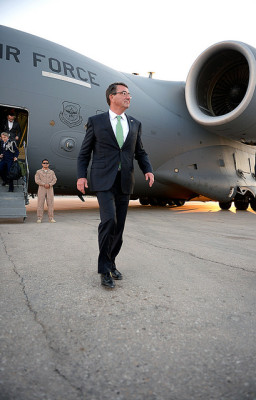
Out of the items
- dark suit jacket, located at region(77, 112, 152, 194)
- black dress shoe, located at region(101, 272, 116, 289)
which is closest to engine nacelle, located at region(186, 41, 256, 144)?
dark suit jacket, located at region(77, 112, 152, 194)

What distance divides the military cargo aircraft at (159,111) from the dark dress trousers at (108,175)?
4.67m

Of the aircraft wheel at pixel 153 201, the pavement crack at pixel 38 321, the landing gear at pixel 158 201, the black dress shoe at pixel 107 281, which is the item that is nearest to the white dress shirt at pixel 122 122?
the black dress shoe at pixel 107 281

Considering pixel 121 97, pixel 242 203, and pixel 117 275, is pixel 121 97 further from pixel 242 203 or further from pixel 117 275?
pixel 242 203

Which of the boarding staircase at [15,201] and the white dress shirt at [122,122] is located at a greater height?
the white dress shirt at [122,122]

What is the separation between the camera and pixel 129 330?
4.66 ft

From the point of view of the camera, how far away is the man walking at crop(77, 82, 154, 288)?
2.18 m

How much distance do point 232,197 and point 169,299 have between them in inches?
353

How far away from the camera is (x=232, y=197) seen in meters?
10.1

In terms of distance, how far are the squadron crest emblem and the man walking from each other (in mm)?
4699

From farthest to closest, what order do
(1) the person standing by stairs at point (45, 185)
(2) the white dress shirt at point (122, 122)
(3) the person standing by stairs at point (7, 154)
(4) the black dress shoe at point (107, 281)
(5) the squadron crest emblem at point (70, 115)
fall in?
(5) the squadron crest emblem at point (70, 115)
(3) the person standing by stairs at point (7, 154)
(1) the person standing by stairs at point (45, 185)
(2) the white dress shirt at point (122, 122)
(4) the black dress shoe at point (107, 281)

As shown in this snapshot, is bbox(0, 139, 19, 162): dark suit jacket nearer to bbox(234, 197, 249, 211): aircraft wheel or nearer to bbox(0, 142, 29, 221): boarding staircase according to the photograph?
bbox(0, 142, 29, 221): boarding staircase

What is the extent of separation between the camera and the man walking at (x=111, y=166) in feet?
7.16

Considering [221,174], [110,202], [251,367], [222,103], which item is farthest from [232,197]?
[251,367]

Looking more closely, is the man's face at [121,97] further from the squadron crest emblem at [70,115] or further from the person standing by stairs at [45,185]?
the squadron crest emblem at [70,115]
